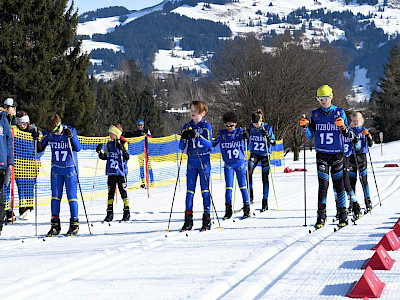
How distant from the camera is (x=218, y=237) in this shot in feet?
23.5

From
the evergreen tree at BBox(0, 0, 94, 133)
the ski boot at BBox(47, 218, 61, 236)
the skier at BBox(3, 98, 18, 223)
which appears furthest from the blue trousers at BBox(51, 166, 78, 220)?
the evergreen tree at BBox(0, 0, 94, 133)

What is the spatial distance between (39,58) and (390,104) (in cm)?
5280

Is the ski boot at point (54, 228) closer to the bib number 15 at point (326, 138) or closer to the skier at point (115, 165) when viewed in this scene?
the skier at point (115, 165)

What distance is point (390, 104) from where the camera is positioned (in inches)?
2808

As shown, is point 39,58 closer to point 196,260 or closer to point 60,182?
point 60,182

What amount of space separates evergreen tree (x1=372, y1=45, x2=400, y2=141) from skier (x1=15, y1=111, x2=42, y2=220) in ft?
209

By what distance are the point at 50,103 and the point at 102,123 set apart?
126 ft

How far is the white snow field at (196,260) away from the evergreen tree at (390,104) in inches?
2499

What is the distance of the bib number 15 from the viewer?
25.2 ft

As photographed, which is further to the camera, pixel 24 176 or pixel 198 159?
pixel 24 176

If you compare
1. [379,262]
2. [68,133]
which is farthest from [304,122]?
[68,133]

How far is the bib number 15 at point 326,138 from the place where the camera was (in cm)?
768

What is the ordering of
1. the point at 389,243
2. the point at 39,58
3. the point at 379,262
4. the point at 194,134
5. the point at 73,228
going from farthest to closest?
the point at 39,58
the point at 73,228
the point at 194,134
the point at 389,243
the point at 379,262

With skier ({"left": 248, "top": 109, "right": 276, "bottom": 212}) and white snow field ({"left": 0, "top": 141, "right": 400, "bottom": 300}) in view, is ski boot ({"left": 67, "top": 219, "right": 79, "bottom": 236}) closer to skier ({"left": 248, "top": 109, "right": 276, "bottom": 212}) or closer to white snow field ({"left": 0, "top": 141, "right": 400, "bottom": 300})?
white snow field ({"left": 0, "top": 141, "right": 400, "bottom": 300})
